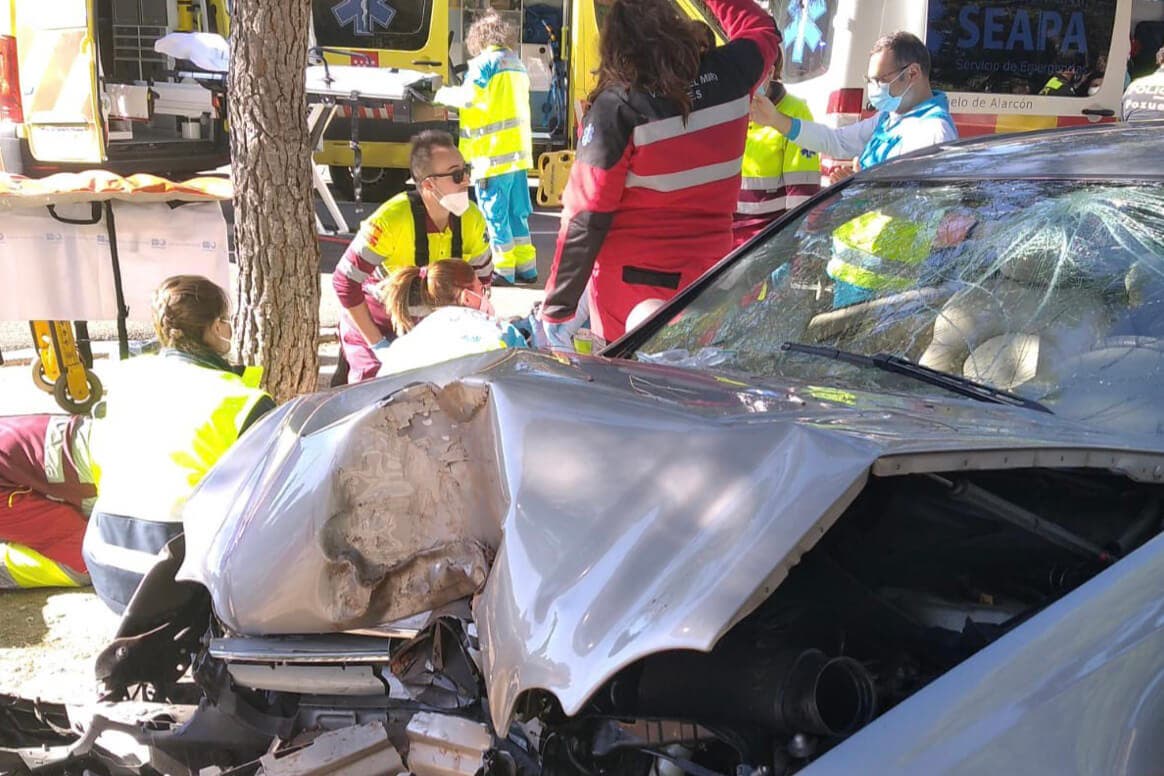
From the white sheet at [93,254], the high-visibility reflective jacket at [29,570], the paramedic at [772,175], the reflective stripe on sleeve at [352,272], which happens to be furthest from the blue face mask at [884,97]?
the high-visibility reflective jacket at [29,570]

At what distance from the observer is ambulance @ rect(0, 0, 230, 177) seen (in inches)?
278

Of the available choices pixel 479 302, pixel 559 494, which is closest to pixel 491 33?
pixel 479 302

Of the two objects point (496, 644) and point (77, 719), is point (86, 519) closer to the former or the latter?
point (77, 719)

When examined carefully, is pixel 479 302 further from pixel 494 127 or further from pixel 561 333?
pixel 494 127

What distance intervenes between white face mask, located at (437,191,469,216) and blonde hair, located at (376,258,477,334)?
0.48 meters

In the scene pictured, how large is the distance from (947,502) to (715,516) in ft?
1.41

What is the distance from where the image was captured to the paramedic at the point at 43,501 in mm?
4070

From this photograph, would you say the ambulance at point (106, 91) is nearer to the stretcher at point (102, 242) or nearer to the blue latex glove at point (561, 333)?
the stretcher at point (102, 242)

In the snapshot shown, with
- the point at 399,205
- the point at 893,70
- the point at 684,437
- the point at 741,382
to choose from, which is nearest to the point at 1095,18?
the point at 893,70

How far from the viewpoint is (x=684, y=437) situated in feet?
6.10

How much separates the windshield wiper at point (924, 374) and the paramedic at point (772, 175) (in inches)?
117

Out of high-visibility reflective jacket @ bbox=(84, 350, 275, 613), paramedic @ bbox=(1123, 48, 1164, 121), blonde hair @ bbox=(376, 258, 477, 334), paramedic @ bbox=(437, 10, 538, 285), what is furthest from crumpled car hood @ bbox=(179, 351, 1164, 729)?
paramedic @ bbox=(437, 10, 538, 285)

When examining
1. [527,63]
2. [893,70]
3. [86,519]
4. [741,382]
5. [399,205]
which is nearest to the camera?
[741,382]

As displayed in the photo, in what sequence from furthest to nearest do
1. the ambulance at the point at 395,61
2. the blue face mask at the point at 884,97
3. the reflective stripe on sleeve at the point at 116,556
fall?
the ambulance at the point at 395,61 < the blue face mask at the point at 884,97 < the reflective stripe on sleeve at the point at 116,556
